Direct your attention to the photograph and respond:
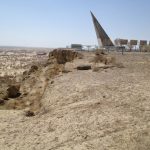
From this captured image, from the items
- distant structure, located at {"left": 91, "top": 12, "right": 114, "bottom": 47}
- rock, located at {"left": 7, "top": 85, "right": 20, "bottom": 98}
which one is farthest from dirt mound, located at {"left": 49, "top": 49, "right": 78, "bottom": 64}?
distant structure, located at {"left": 91, "top": 12, "right": 114, "bottom": 47}

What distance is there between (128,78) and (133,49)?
21134 mm

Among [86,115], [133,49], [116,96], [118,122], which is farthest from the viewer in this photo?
[133,49]

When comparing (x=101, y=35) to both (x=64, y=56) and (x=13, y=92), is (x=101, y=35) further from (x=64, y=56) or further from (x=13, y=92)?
(x=13, y=92)

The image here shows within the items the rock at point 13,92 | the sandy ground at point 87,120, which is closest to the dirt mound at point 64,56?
the rock at point 13,92

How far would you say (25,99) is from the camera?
639 inches

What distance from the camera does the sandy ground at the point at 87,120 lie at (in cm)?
801

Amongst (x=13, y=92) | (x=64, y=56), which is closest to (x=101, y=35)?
(x=64, y=56)

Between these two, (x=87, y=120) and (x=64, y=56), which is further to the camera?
(x=64, y=56)

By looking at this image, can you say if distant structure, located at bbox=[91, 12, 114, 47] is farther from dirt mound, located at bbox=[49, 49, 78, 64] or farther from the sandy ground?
the sandy ground

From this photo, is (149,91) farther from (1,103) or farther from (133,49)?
(133,49)

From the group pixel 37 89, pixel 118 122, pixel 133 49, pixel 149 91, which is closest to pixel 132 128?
pixel 118 122

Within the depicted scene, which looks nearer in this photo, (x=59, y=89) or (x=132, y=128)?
(x=132, y=128)

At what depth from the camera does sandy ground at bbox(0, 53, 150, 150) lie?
801cm

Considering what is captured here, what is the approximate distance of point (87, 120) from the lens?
9.25 meters
